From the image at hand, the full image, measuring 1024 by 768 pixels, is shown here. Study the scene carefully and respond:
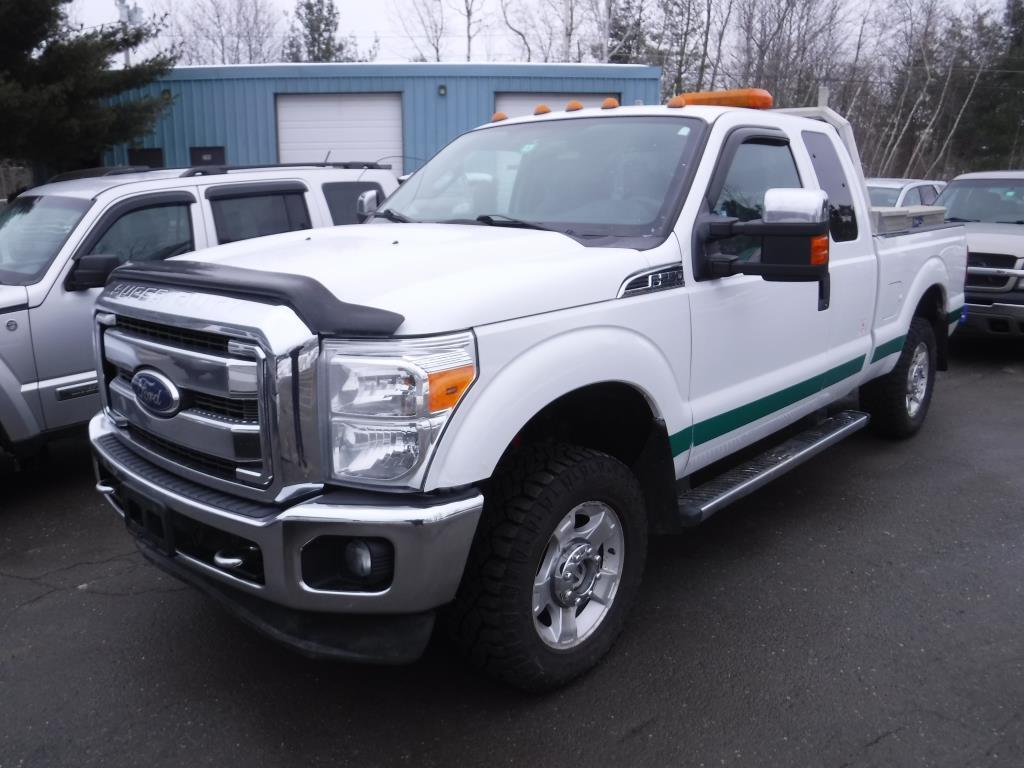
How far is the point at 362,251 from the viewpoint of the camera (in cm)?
318

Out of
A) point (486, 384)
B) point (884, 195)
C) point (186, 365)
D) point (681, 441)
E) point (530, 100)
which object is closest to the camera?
point (486, 384)

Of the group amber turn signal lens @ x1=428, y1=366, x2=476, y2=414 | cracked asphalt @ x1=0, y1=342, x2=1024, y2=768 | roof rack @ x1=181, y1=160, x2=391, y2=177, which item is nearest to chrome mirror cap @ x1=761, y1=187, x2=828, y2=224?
amber turn signal lens @ x1=428, y1=366, x2=476, y2=414

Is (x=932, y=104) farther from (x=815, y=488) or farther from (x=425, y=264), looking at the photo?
(x=425, y=264)

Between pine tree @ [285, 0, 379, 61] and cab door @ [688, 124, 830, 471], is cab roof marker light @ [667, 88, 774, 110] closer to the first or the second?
cab door @ [688, 124, 830, 471]

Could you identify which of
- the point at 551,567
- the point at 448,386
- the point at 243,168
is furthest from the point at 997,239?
the point at 448,386

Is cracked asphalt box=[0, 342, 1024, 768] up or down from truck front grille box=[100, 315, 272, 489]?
down

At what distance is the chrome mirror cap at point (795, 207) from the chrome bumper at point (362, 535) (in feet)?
5.00

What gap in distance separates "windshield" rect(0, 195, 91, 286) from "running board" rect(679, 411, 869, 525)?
389cm

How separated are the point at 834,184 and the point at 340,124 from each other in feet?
43.9

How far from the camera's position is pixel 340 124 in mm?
16516

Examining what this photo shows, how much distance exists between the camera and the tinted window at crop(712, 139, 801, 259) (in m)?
3.79

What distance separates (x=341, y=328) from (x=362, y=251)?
2.51 ft

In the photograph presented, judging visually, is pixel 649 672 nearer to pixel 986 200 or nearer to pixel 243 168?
pixel 243 168

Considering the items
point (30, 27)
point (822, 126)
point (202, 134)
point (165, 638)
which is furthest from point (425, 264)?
point (202, 134)
